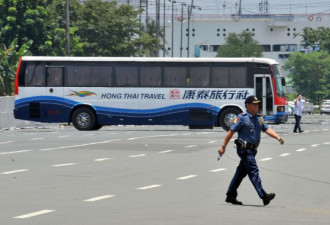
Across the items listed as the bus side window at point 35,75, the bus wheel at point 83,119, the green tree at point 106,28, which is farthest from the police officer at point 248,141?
the green tree at point 106,28

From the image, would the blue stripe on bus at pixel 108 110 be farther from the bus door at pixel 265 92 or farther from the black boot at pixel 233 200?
the black boot at pixel 233 200

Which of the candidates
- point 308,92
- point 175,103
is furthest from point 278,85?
point 308,92

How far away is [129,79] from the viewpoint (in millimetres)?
46156

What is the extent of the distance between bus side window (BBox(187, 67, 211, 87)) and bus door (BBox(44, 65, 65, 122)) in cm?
553

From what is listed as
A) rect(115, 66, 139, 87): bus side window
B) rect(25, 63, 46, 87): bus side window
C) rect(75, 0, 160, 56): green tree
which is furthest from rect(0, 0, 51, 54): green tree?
rect(115, 66, 139, 87): bus side window

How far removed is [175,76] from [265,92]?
3963 millimetres

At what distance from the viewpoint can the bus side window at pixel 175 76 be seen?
1809 inches

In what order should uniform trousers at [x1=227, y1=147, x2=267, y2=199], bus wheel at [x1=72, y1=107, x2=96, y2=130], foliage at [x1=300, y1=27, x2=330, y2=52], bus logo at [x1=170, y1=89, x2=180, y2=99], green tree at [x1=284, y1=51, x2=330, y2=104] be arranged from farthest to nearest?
foliage at [x1=300, y1=27, x2=330, y2=52]
green tree at [x1=284, y1=51, x2=330, y2=104]
bus logo at [x1=170, y1=89, x2=180, y2=99]
bus wheel at [x1=72, y1=107, x2=96, y2=130]
uniform trousers at [x1=227, y1=147, x2=267, y2=199]

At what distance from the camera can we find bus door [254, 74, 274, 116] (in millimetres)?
45875

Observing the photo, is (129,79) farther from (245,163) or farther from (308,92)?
(308,92)

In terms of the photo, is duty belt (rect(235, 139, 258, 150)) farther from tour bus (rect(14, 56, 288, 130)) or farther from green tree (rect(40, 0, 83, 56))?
green tree (rect(40, 0, 83, 56))

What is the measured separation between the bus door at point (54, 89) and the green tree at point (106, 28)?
43175mm

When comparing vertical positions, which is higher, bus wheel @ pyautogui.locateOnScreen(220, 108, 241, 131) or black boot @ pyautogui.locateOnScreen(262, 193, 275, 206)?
black boot @ pyautogui.locateOnScreen(262, 193, 275, 206)

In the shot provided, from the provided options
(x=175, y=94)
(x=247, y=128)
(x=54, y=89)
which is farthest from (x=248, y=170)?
(x=54, y=89)
